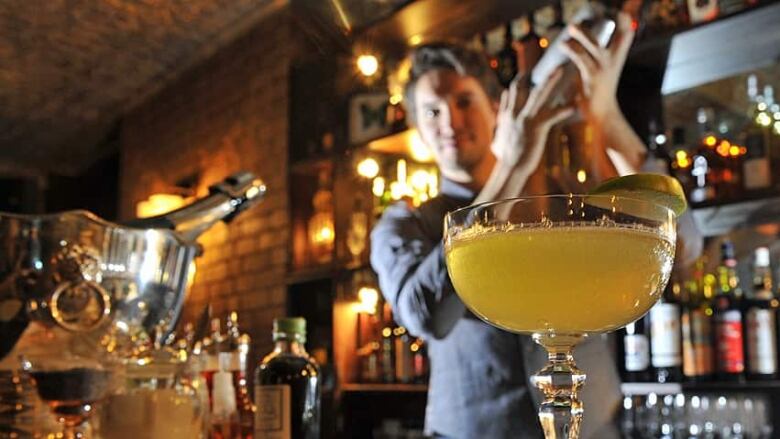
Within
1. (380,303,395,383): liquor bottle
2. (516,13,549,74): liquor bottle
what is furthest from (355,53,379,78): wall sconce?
(380,303,395,383): liquor bottle

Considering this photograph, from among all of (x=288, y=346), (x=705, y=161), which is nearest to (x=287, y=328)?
(x=288, y=346)

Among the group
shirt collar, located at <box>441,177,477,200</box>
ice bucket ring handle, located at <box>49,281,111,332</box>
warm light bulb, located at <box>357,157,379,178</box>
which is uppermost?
warm light bulb, located at <box>357,157,379,178</box>

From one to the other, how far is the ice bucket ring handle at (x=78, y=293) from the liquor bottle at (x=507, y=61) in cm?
172

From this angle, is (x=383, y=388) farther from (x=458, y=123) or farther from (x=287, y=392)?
(x=287, y=392)

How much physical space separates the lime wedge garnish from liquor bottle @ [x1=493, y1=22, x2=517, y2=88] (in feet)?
5.72

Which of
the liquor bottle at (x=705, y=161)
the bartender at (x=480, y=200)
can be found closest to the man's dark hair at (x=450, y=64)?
the bartender at (x=480, y=200)

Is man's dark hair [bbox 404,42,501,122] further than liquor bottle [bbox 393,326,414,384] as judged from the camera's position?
No

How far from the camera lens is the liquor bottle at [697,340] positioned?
7.05 ft

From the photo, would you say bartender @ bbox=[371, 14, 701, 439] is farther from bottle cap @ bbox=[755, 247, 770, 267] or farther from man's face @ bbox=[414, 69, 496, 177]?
bottle cap @ bbox=[755, 247, 770, 267]

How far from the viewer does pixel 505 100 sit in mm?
2502

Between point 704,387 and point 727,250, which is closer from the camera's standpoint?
point 704,387

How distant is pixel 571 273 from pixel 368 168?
2430 millimetres

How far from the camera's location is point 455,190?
2.57m

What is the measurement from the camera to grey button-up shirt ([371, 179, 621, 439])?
7.09 ft
